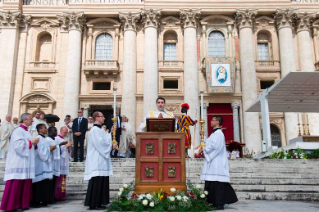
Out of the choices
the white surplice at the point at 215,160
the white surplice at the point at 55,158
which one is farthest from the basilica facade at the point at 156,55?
the white surplice at the point at 215,160

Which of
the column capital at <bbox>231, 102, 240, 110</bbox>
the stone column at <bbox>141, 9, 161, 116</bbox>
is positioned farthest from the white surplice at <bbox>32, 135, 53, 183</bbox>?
the column capital at <bbox>231, 102, 240, 110</bbox>

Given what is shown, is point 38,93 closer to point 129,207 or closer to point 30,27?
point 30,27

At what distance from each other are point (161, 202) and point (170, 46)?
20.3 m

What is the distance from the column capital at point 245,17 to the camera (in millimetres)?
23625

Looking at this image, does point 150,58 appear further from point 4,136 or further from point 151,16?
point 4,136

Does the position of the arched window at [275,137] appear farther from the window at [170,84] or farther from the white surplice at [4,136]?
the white surplice at [4,136]

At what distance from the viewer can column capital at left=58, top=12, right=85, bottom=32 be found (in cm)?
2359

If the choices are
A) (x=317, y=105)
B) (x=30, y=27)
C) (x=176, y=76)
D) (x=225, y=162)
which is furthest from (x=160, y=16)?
(x=225, y=162)

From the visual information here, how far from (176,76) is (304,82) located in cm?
1151

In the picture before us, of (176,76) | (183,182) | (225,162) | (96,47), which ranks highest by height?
(96,47)

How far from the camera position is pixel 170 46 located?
24.9 m

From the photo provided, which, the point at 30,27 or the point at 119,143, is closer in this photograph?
the point at 119,143

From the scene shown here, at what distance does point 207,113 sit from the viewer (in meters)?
23.3

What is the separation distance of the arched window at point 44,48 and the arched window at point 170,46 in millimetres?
9523
